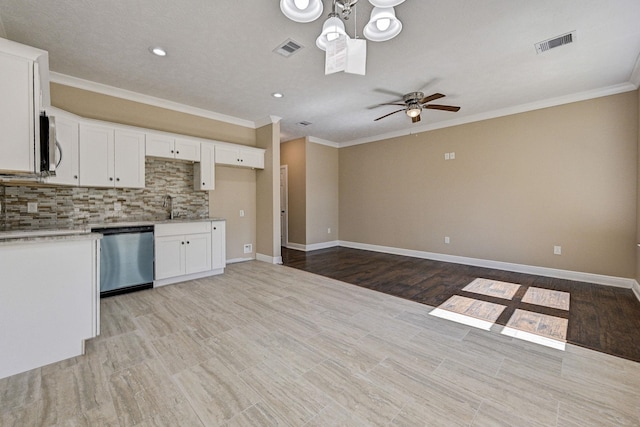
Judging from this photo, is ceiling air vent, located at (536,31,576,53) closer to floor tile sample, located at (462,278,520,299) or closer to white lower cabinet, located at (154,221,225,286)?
floor tile sample, located at (462,278,520,299)

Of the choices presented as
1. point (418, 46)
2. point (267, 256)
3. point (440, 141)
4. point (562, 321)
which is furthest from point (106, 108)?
point (562, 321)

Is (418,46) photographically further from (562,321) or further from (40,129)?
(40,129)

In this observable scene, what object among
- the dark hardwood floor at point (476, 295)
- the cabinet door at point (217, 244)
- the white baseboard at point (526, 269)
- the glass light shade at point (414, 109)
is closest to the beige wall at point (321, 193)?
the dark hardwood floor at point (476, 295)

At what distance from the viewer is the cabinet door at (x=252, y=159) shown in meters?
4.77

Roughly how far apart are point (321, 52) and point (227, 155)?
8.02 ft

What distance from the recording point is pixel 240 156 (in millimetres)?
4727

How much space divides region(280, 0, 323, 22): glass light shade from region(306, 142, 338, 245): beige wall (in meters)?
4.43

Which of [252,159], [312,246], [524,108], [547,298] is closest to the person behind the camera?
[547,298]

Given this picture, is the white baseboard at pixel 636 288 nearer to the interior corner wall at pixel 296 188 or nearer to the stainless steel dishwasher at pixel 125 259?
the interior corner wall at pixel 296 188

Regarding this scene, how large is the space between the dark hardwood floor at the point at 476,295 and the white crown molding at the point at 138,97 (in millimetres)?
2900

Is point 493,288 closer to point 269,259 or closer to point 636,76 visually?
point 636,76

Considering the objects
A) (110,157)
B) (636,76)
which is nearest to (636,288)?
(636,76)

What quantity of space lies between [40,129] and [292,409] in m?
2.52

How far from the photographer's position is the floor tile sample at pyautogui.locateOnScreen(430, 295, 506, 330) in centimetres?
263
